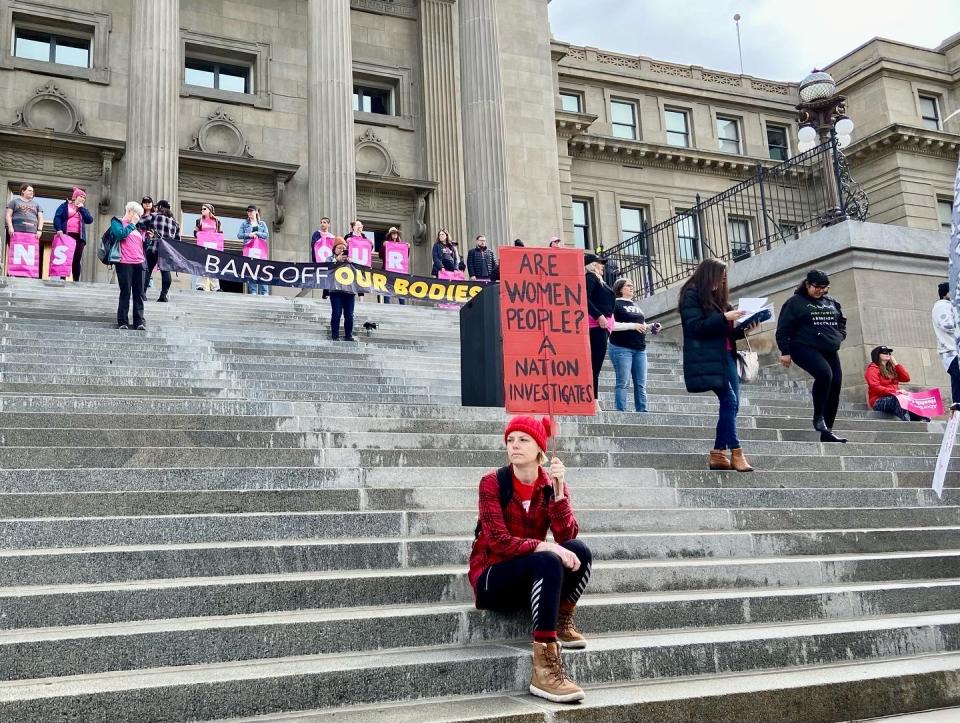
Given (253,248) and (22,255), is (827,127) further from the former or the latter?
(22,255)

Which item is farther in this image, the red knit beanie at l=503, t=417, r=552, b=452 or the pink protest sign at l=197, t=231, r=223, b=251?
the pink protest sign at l=197, t=231, r=223, b=251

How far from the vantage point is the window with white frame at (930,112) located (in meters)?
37.2

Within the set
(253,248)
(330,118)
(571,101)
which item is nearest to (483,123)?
(330,118)

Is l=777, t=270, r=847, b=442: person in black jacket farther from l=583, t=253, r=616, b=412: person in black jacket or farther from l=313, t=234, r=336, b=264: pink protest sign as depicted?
l=313, t=234, r=336, b=264: pink protest sign

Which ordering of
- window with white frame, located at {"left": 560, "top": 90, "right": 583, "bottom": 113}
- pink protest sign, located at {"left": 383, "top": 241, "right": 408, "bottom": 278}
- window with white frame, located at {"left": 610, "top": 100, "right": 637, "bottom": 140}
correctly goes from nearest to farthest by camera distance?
pink protest sign, located at {"left": 383, "top": 241, "right": 408, "bottom": 278}
window with white frame, located at {"left": 560, "top": 90, "right": 583, "bottom": 113}
window with white frame, located at {"left": 610, "top": 100, "right": 637, "bottom": 140}

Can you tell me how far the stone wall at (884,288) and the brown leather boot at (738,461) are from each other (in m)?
5.86

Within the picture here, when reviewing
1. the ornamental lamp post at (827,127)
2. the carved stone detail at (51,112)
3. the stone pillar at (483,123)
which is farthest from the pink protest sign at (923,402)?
the carved stone detail at (51,112)

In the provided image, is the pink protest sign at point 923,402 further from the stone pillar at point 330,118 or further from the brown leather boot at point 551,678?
the stone pillar at point 330,118

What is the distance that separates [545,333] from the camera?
5.40 meters

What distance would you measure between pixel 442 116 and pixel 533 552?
23.5 m

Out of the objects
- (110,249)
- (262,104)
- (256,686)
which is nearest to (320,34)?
(262,104)

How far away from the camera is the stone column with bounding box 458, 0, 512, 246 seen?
21.9m

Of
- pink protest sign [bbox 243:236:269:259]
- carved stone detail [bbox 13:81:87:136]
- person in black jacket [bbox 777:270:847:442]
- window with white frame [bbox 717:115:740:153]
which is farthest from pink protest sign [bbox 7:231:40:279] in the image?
window with white frame [bbox 717:115:740:153]

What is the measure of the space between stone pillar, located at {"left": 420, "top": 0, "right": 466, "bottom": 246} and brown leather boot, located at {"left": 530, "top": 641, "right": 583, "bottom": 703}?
69.2 feet
